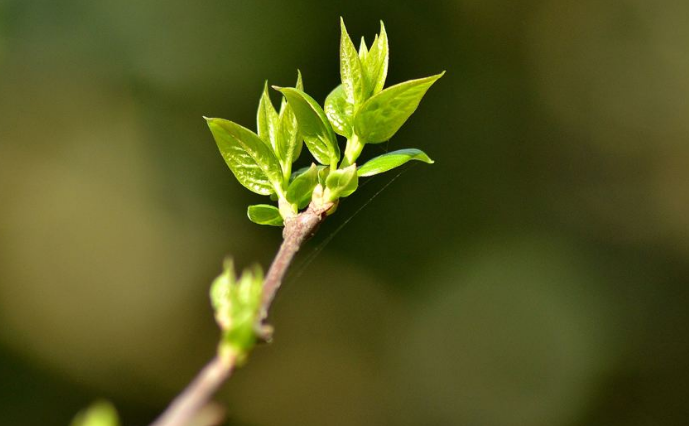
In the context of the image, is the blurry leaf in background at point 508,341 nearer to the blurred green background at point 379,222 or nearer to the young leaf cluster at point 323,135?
the blurred green background at point 379,222

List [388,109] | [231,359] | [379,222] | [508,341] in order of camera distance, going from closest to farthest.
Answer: [231,359] < [388,109] < [379,222] < [508,341]

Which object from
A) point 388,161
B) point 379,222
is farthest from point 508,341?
point 388,161

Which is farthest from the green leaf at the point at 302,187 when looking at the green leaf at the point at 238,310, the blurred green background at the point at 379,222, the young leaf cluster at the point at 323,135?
the blurred green background at the point at 379,222


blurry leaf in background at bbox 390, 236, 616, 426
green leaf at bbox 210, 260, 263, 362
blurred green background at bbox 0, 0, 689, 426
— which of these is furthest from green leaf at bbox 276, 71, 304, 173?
blurry leaf in background at bbox 390, 236, 616, 426

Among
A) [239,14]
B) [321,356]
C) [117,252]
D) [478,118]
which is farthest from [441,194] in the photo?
[117,252]

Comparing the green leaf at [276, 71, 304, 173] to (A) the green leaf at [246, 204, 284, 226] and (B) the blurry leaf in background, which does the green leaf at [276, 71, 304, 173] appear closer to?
(A) the green leaf at [246, 204, 284, 226]

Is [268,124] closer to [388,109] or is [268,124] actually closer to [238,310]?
[388,109]

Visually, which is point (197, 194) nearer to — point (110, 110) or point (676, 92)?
point (110, 110)
